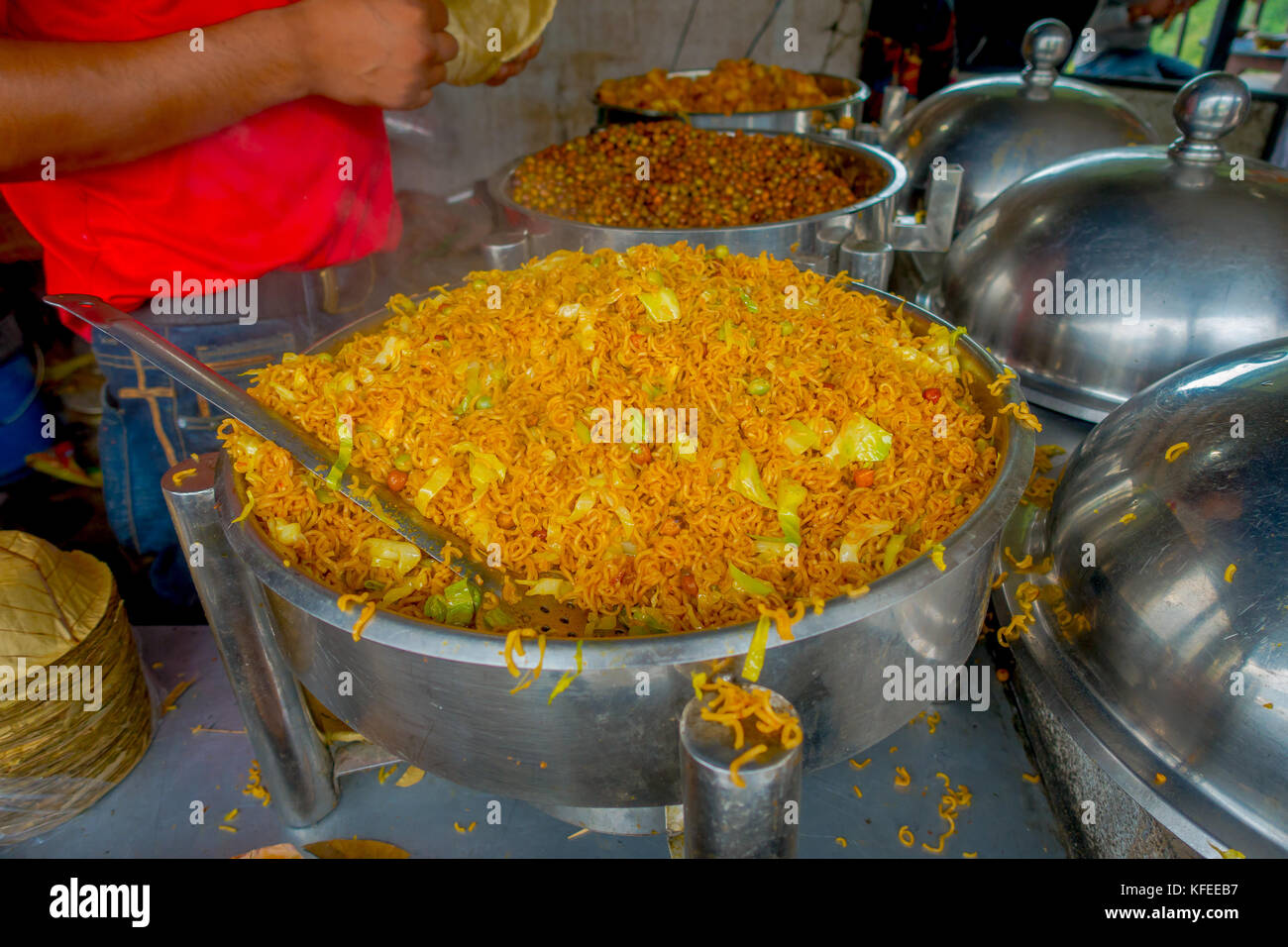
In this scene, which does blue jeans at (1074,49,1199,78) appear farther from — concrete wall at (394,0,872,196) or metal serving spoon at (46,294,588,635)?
metal serving spoon at (46,294,588,635)

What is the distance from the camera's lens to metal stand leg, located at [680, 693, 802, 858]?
869mm

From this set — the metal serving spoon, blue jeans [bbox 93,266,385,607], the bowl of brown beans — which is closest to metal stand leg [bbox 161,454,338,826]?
the metal serving spoon

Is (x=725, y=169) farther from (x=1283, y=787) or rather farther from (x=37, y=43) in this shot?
(x=1283, y=787)

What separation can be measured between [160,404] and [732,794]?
7.08ft

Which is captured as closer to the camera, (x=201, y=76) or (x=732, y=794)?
(x=732, y=794)

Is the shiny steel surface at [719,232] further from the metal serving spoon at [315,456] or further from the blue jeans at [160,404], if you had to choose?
the metal serving spoon at [315,456]

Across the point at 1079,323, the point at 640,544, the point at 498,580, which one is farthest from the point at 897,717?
the point at 1079,323

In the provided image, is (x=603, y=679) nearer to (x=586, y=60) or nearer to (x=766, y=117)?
(x=766, y=117)

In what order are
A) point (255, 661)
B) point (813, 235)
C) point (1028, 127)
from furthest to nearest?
point (1028, 127) → point (813, 235) → point (255, 661)

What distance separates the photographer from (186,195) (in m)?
2.02

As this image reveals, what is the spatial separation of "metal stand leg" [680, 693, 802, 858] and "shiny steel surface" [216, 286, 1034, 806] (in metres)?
0.09

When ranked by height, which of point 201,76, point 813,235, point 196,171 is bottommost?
point 813,235

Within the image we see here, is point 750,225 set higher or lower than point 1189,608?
higher

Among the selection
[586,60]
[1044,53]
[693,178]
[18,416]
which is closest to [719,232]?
[693,178]
